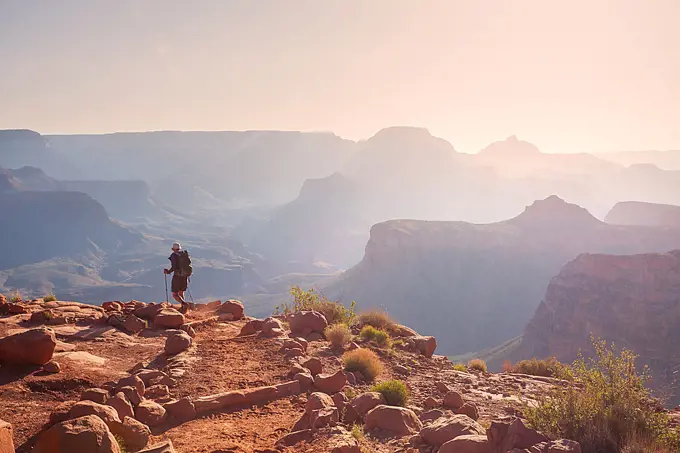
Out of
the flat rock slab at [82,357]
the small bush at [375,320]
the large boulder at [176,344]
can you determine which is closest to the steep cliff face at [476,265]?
the small bush at [375,320]

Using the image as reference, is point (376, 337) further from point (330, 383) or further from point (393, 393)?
point (393, 393)

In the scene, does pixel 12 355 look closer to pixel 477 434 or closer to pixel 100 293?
pixel 477 434

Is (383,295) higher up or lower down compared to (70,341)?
lower down

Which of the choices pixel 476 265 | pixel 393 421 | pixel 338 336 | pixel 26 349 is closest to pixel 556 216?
pixel 476 265

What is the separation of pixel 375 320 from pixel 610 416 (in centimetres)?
1081

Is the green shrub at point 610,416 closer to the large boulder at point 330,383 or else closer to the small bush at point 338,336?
the large boulder at point 330,383

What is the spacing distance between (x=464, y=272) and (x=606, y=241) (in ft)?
121

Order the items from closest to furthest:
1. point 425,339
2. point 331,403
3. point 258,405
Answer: point 331,403
point 258,405
point 425,339

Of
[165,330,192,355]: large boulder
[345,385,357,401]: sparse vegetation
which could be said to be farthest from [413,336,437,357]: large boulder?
[165,330,192,355]: large boulder

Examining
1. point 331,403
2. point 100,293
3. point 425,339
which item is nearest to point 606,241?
point 425,339

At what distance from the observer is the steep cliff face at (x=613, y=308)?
63562 mm

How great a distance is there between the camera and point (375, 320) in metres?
16.9

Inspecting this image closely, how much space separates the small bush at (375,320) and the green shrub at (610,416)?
32.0 feet

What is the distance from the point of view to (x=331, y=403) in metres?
8.21
